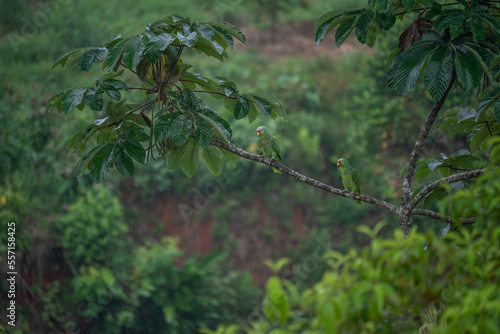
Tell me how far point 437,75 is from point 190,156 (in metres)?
1.18

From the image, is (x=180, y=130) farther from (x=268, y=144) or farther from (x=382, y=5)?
(x=268, y=144)

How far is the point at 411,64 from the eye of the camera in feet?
6.19

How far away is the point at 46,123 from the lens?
21.3ft

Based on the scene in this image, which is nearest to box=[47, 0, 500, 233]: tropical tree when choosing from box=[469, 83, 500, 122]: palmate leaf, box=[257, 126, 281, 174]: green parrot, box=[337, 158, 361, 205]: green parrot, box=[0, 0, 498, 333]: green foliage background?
box=[469, 83, 500, 122]: palmate leaf

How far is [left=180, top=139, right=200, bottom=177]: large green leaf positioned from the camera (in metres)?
2.34

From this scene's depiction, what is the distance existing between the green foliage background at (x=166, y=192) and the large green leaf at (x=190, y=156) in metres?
3.09

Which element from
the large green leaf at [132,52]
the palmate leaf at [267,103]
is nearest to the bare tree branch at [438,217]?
the palmate leaf at [267,103]

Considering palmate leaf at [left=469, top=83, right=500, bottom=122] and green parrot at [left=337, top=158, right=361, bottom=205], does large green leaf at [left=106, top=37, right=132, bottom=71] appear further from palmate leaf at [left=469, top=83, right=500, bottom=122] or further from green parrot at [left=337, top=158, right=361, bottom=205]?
green parrot at [left=337, top=158, right=361, bottom=205]

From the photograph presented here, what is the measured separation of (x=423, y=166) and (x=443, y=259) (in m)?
1.27

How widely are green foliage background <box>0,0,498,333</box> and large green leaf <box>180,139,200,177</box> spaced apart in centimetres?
309

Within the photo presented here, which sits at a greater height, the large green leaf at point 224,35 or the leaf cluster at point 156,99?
the large green leaf at point 224,35

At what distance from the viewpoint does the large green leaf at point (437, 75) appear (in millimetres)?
1844

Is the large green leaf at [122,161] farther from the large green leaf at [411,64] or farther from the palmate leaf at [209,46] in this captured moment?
the large green leaf at [411,64]

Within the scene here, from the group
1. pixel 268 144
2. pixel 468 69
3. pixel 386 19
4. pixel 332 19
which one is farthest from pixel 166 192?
pixel 468 69
